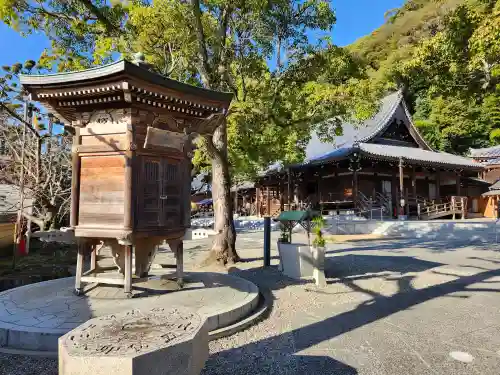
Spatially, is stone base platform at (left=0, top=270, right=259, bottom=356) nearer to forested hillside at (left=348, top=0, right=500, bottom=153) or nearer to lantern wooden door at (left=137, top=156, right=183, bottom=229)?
lantern wooden door at (left=137, top=156, right=183, bottom=229)

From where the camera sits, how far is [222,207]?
9.88 m

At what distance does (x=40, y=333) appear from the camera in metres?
4.21

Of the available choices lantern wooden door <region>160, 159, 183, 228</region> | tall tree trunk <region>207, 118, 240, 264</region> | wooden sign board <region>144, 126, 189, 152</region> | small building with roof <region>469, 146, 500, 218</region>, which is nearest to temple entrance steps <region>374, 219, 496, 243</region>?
tall tree trunk <region>207, 118, 240, 264</region>

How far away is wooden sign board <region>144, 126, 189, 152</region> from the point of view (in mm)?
5895

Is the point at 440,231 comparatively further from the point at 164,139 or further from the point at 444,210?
the point at 164,139

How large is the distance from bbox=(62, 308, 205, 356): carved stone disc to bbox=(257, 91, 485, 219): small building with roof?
17313mm

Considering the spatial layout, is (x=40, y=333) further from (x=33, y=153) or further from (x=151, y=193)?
(x=33, y=153)

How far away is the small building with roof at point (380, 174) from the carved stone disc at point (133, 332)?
56.8 feet

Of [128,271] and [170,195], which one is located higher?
[170,195]

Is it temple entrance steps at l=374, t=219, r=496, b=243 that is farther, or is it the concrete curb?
temple entrance steps at l=374, t=219, r=496, b=243

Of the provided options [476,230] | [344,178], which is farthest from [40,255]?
[476,230]

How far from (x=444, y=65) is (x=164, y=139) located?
7.02 metres

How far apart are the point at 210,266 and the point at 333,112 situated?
20.3 feet

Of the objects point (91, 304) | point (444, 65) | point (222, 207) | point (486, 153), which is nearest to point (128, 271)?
point (91, 304)
